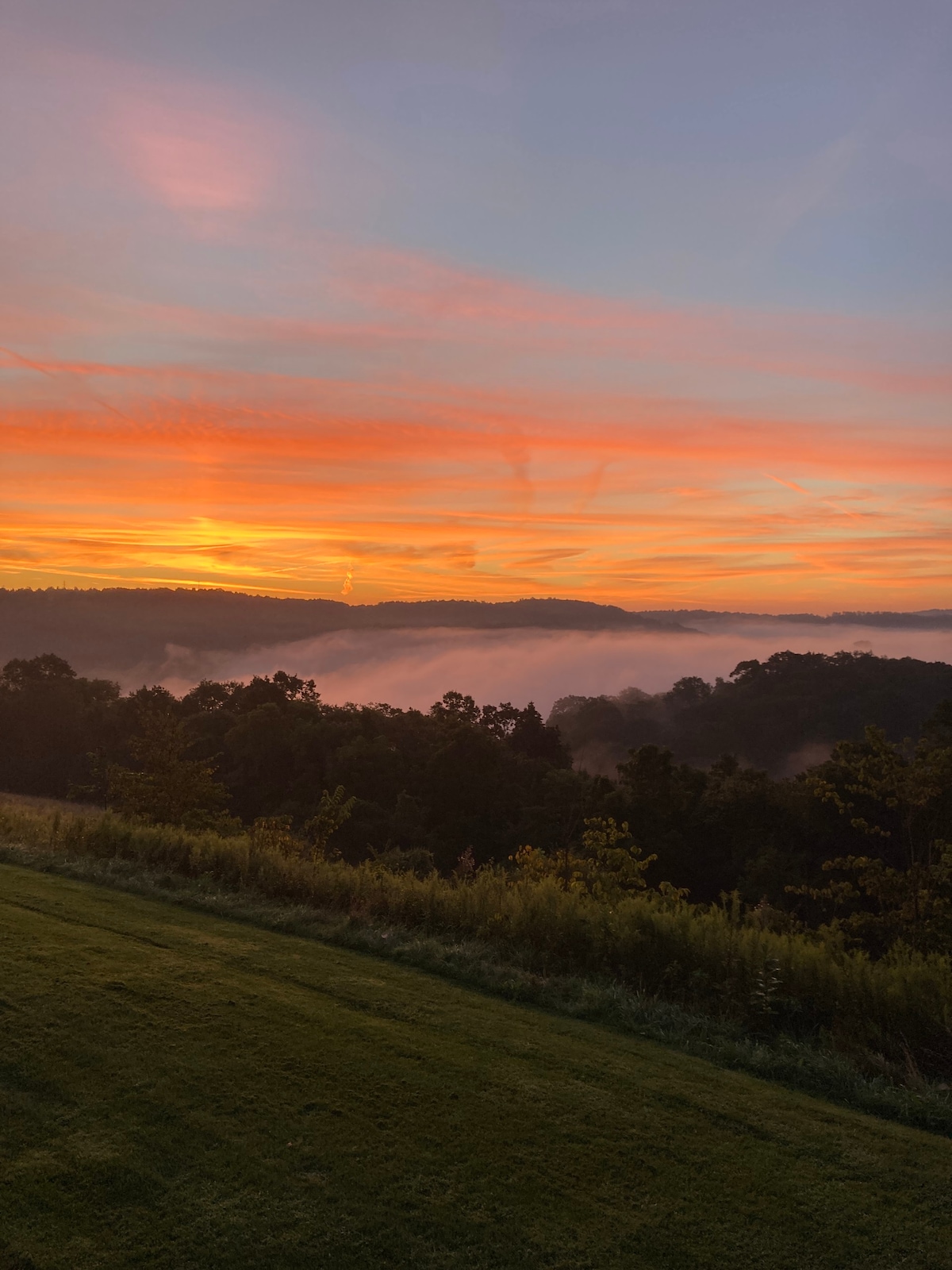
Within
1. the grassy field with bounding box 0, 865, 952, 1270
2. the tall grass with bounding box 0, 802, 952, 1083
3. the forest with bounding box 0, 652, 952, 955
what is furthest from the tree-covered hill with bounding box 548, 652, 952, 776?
the grassy field with bounding box 0, 865, 952, 1270

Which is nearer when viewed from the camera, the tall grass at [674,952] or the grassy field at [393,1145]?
the grassy field at [393,1145]

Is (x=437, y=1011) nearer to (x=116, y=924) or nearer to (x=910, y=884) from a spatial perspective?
(x=116, y=924)

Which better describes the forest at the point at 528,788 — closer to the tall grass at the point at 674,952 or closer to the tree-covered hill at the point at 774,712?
the tree-covered hill at the point at 774,712

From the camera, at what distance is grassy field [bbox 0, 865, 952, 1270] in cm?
362

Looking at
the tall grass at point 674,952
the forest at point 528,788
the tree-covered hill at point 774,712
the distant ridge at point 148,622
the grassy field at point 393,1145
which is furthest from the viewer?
the distant ridge at point 148,622

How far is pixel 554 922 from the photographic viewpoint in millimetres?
8594

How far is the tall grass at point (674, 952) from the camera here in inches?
265

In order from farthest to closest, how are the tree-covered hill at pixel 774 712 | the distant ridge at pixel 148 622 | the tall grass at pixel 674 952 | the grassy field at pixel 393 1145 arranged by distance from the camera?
the distant ridge at pixel 148 622 < the tree-covered hill at pixel 774 712 < the tall grass at pixel 674 952 < the grassy field at pixel 393 1145

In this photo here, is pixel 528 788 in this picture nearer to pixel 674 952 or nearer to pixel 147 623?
pixel 674 952

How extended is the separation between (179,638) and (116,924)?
147201 millimetres

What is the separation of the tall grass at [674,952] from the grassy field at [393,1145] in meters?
1.49

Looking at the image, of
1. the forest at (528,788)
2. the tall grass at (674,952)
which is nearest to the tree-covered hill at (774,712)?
the forest at (528,788)

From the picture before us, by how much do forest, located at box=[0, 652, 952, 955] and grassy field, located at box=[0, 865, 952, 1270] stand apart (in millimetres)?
6917

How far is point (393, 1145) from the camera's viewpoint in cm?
426
